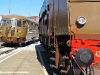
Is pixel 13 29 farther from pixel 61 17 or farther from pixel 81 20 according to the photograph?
pixel 81 20

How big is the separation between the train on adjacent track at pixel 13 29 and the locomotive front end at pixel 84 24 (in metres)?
18.2

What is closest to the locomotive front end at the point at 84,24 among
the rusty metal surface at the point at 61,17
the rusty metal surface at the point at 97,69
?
the rusty metal surface at the point at 61,17

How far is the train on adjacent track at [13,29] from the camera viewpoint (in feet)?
80.4

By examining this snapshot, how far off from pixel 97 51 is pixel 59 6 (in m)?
2.02

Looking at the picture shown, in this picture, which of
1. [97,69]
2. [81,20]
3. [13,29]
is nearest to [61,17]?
[81,20]

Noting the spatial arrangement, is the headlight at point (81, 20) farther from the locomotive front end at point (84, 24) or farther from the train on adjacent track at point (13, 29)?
the train on adjacent track at point (13, 29)

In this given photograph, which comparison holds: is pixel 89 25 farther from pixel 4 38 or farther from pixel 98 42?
pixel 4 38

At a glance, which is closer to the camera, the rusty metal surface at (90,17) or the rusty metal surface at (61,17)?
the rusty metal surface at (90,17)

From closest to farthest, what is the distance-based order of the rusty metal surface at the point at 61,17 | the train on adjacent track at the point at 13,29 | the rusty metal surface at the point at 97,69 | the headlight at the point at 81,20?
the rusty metal surface at the point at 97,69 < the headlight at the point at 81,20 < the rusty metal surface at the point at 61,17 < the train on adjacent track at the point at 13,29

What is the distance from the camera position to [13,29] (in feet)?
80.4

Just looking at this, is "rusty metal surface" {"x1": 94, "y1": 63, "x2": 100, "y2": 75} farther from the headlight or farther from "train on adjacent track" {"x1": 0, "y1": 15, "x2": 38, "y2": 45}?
"train on adjacent track" {"x1": 0, "y1": 15, "x2": 38, "y2": 45}

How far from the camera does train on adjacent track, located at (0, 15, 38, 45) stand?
80.4ft

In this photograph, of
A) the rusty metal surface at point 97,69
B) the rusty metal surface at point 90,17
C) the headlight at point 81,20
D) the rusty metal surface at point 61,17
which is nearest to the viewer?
the rusty metal surface at point 97,69

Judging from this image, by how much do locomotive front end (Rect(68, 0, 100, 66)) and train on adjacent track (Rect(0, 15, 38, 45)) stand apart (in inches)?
716
